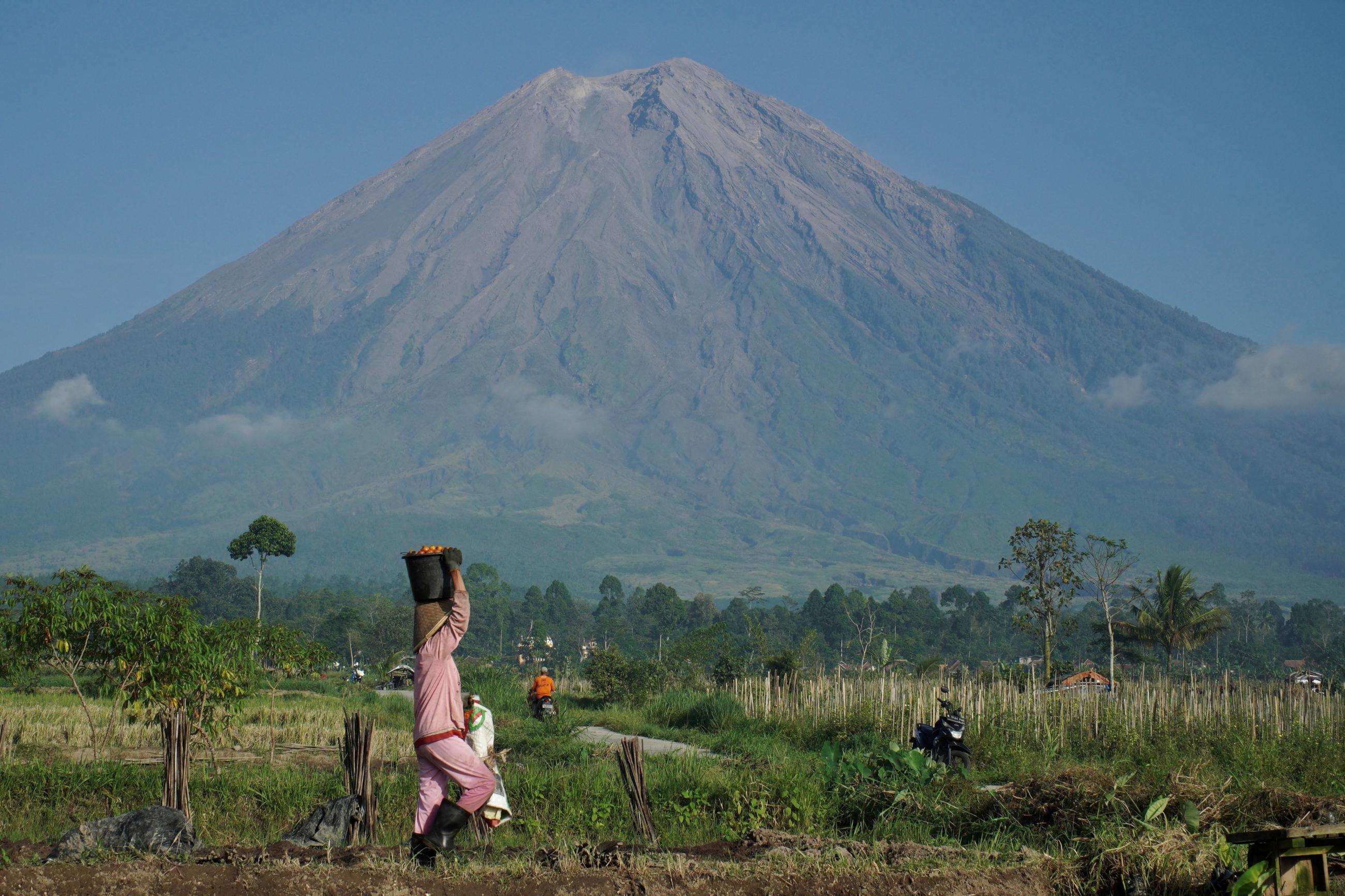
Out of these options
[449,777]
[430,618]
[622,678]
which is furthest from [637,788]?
[622,678]

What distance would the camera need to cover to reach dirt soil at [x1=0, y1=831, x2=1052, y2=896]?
584 centimetres

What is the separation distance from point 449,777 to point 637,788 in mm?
1883

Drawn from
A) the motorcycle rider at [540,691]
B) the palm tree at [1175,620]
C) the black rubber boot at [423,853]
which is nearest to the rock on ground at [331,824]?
the black rubber boot at [423,853]

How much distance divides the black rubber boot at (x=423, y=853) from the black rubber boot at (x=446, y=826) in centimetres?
3

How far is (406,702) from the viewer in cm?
2161

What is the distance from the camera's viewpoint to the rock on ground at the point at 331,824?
26.1 ft

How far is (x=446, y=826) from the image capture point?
648cm

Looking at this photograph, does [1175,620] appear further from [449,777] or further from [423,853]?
[423,853]

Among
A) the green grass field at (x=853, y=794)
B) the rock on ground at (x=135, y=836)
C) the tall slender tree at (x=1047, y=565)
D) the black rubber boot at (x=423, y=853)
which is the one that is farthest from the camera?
the tall slender tree at (x=1047, y=565)

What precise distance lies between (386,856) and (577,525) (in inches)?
6805

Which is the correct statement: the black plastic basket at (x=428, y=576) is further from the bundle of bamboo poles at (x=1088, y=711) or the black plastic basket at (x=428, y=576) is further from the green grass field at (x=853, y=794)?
the bundle of bamboo poles at (x=1088, y=711)

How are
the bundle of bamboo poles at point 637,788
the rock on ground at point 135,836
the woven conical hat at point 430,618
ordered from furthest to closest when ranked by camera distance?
the bundle of bamboo poles at point 637,788
the rock on ground at point 135,836
the woven conical hat at point 430,618

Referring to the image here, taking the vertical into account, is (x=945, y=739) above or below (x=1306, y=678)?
above

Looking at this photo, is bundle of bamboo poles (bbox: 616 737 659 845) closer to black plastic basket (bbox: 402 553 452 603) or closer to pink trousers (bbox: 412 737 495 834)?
pink trousers (bbox: 412 737 495 834)
